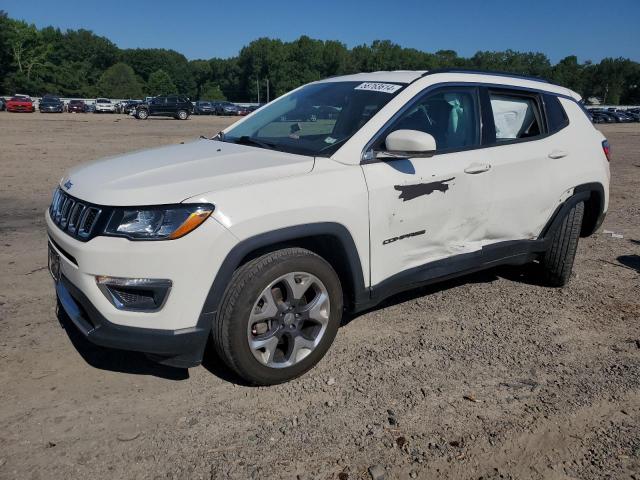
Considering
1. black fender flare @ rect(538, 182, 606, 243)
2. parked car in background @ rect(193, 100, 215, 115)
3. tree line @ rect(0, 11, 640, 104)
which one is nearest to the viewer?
black fender flare @ rect(538, 182, 606, 243)

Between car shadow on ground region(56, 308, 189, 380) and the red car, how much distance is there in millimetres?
54906

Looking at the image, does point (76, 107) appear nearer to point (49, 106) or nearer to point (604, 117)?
point (49, 106)

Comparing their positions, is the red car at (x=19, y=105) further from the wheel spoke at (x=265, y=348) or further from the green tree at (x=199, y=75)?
the green tree at (x=199, y=75)

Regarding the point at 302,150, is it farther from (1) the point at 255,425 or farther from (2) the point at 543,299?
(2) the point at 543,299

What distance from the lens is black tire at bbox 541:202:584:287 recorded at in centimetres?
464

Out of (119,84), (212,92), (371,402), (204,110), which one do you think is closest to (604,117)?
(204,110)

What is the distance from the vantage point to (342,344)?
3.82 metres

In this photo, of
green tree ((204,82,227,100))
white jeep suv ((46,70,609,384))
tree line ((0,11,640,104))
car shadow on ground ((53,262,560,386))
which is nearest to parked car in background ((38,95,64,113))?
tree line ((0,11,640,104))

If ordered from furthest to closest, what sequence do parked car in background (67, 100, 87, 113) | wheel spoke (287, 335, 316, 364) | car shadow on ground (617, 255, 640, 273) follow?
parked car in background (67, 100, 87, 113) → car shadow on ground (617, 255, 640, 273) → wheel spoke (287, 335, 316, 364)

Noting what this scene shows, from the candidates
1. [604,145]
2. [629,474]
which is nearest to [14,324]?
[629,474]

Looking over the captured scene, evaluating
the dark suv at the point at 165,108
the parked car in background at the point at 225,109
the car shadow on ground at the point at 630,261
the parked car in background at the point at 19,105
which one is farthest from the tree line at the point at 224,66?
the car shadow on ground at the point at 630,261

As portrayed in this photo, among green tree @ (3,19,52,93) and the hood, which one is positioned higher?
green tree @ (3,19,52,93)

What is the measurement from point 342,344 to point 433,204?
115 cm

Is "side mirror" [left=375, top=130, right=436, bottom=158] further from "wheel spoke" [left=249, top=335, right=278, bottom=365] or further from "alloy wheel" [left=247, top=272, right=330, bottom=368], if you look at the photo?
"wheel spoke" [left=249, top=335, right=278, bottom=365]
